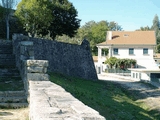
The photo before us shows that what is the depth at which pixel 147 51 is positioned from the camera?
55.1 meters

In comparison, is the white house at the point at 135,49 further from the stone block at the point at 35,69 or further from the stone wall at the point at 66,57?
the stone block at the point at 35,69

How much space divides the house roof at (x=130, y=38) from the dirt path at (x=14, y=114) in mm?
48786

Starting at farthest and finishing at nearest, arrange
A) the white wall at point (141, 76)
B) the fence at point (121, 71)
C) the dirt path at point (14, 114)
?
the fence at point (121, 71), the white wall at point (141, 76), the dirt path at point (14, 114)

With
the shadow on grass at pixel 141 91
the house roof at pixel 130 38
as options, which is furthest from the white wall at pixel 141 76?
the house roof at pixel 130 38

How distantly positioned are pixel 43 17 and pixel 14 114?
29378mm

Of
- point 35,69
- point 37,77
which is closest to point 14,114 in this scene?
point 37,77

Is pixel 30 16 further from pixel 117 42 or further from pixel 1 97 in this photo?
pixel 1 97

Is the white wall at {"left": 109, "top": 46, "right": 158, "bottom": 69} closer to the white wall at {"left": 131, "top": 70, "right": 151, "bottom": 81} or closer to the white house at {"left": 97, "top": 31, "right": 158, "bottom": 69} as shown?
the white house at {"left": 97, "top": 31, "right": 158, "bottom": 69}

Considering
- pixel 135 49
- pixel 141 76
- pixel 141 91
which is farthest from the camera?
pixel 135 49

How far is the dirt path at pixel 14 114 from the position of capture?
7.04 meters

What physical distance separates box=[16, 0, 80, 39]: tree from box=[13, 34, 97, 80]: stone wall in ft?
26.3

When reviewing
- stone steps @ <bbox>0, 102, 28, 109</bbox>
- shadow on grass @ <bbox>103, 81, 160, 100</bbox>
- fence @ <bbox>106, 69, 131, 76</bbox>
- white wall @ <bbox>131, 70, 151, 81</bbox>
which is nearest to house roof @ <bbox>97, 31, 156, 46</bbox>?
fence @ <bbox>106, 69, 131, 76</bbox>

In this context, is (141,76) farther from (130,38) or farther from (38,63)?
(38,63)

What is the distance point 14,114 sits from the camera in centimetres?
745
